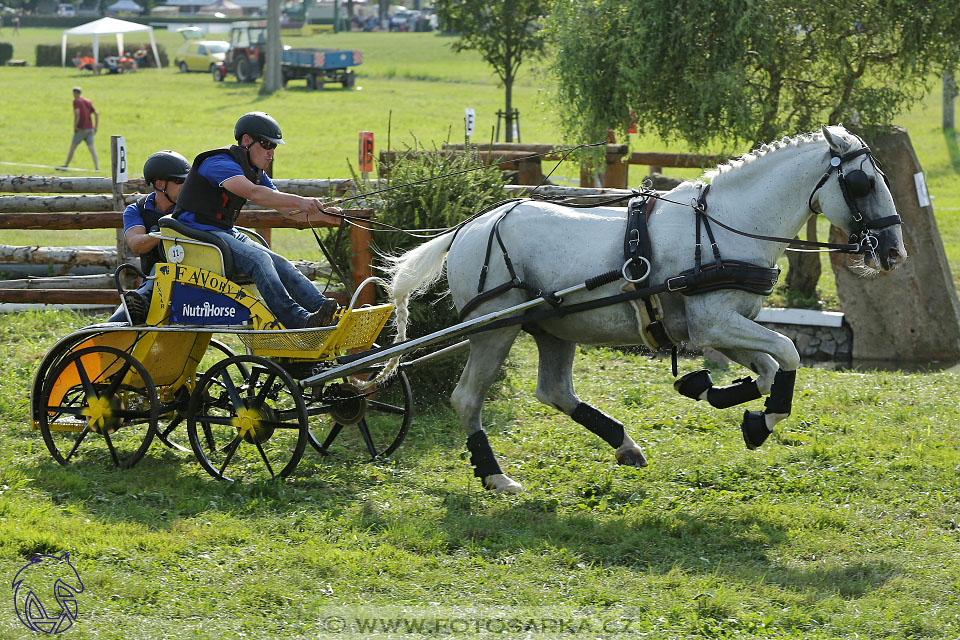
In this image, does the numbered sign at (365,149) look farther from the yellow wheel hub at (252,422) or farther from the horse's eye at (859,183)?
the horse's eye at (859,183)

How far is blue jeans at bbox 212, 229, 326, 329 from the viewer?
6.41 meters

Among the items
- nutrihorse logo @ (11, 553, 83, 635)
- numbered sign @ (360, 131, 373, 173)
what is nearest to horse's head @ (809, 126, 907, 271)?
nutrihorse logo @ (11, 553, 83, 635)

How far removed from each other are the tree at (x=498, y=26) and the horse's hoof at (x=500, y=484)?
1566cm

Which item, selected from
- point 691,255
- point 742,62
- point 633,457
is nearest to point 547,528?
point 633,457

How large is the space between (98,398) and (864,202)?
4713mm

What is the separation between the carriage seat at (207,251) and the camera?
645cm

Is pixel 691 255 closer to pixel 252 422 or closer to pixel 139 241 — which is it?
pixel 252 422

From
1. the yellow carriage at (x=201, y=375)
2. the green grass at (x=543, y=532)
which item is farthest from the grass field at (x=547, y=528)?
the yellow carriage at (x=201, y=375)

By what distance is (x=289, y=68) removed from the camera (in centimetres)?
4294

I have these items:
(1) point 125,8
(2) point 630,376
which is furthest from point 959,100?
(1) point 125,8

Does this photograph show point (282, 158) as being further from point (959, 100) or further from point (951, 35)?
point (959, 100)

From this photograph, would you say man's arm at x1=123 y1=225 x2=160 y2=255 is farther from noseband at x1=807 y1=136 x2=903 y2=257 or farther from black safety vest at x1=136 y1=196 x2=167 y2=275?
noseband at x1=807 y1=136 x2=903 y2=257

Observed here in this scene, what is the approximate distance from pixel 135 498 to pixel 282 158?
19.4 m

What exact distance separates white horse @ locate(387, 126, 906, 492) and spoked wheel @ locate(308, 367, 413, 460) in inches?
24.7
